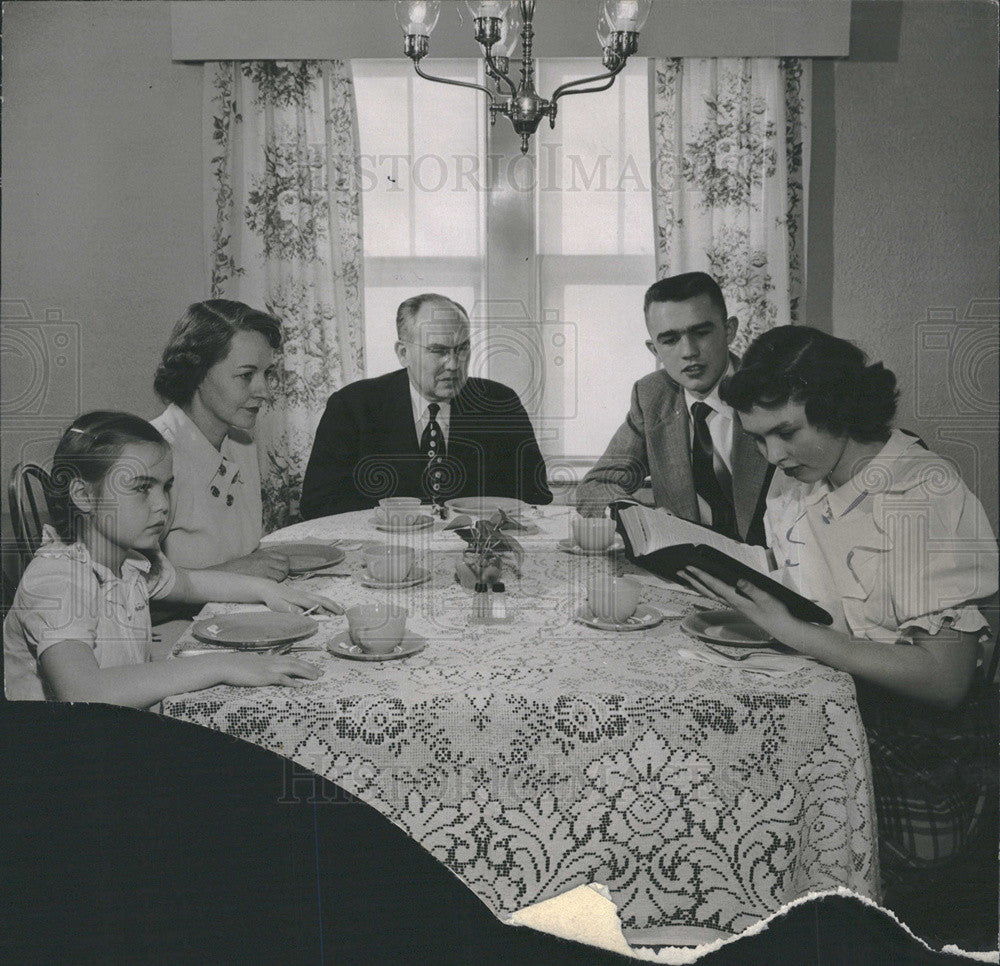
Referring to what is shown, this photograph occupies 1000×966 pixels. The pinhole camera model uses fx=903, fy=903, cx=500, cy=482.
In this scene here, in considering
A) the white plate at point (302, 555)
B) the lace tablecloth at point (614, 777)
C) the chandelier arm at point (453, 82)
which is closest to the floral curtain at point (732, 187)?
the chandelier arm at point (453, 82)

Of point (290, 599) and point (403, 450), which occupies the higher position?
point (403, 450)

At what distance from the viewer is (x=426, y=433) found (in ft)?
5.05

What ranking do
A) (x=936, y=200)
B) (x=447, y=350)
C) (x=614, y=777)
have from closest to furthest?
(x=614, y=777), (x=936, y=200), (x=447, y=350)

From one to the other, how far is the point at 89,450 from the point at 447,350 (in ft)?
1.90

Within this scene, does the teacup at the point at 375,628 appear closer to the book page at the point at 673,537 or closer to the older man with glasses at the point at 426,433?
the older man with glasses at the point at 426,433

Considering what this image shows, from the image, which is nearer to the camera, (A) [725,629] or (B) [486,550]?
(A) [725,629]

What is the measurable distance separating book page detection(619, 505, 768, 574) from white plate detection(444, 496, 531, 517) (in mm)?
181

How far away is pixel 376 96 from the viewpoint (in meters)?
1.45

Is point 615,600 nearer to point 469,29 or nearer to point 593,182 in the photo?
point 593,182

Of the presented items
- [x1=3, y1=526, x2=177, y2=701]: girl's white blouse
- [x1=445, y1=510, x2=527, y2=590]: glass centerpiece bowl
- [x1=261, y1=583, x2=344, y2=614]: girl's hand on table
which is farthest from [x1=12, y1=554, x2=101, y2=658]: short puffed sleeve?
[x1=445, y1=510, x2=527, y2=590]: glass centerpiece bowl

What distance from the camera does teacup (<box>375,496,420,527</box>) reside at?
1546mm

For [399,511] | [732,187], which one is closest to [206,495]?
[399,511]

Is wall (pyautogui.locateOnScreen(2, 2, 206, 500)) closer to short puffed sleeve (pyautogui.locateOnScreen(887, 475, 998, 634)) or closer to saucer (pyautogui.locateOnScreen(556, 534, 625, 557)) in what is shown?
saucer (pyautogui.locateOnScreen(556, 534, 625, 557))

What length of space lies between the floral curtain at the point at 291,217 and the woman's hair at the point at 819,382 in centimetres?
64
